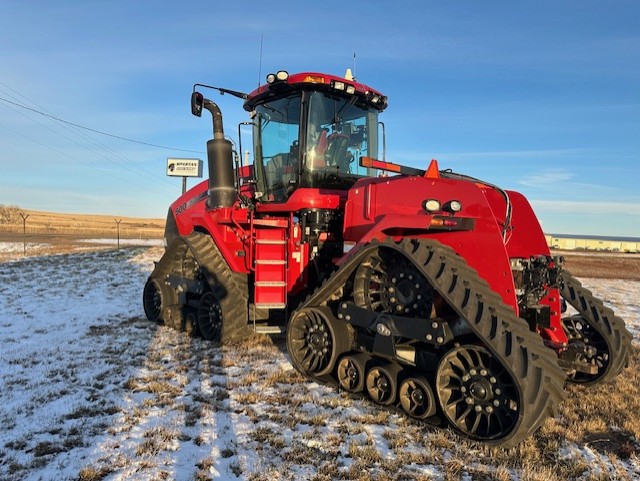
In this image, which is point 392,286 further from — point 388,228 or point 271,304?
point 271,304

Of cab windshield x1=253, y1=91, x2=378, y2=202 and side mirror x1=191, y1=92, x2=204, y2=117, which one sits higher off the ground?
side mirror x1=191, y1=92, x2=204, y2=117

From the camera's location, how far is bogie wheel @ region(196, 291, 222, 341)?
6.86 meters

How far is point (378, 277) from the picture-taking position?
15.8ft

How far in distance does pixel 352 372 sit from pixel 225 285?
8.72 feet

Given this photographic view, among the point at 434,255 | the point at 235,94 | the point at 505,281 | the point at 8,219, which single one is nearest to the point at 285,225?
the point at 235,94

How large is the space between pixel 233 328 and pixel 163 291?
2.27 metres

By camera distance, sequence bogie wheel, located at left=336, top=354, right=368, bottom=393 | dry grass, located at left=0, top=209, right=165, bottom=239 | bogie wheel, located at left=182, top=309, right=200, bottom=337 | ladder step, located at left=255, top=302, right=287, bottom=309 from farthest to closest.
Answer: dry grass, located at left=0, top=209, right=165, bottom=239, bogie wheel, located at left=182, top=309, right=200, bottom=337, ladder step, located at left=255, top=302, right=287, bottom=309, bogie wheel, located at left=336, top=354, right=368, bottom=393

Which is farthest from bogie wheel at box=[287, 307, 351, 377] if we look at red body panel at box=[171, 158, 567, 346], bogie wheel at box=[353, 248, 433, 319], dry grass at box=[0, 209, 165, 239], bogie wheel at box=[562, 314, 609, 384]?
dry grass at box=[0, 209, 165, 239]

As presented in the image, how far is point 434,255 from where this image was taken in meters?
4.18

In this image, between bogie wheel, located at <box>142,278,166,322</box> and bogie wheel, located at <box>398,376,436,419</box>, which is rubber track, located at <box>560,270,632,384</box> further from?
bogie wheel, located at <box>142,278,166,322</box>

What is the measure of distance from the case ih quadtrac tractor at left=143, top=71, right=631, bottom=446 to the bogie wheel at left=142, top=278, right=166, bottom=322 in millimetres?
59

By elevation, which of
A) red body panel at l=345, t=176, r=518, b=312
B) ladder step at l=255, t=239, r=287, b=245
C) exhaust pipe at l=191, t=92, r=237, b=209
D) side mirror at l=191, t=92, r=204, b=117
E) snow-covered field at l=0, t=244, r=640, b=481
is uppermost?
side mirror at l=191, t=92, r=204, b=117

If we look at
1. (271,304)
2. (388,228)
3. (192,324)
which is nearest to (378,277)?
(388,228)

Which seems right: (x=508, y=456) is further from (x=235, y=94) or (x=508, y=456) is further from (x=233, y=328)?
(x=235, y=94)
